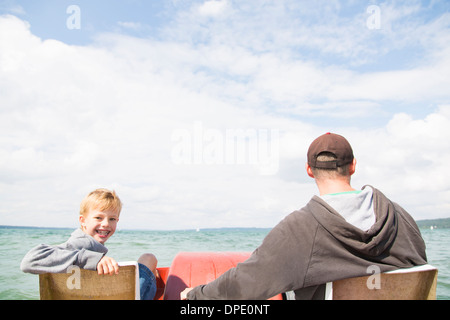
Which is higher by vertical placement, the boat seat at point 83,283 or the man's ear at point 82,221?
the man's ear at point 82,221

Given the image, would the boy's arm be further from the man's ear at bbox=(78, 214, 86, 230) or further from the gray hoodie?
Result: the man's ear at bbox=(78, 214, 86, 230)

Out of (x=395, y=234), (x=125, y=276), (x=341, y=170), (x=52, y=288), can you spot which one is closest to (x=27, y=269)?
(x=52, y=288)

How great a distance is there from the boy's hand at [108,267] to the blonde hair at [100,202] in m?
0.95

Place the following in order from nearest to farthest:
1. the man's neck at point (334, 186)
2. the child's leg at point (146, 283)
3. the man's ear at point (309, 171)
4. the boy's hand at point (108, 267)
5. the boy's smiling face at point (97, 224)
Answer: the boy's hand at point (108, 267) < the man's neck at point (334, 186) < the man's ear at point (309, 171) < the child's leg at point (146, 283) < the boy's smiling face at point (97, 224)

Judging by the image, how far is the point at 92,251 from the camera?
191 cm

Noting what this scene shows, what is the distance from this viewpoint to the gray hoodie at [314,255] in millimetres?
1623

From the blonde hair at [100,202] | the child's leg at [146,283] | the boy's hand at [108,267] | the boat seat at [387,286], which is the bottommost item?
the child's leg at [146,283]

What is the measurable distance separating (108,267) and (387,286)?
4.34ft

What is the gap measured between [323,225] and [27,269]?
59.4 inches

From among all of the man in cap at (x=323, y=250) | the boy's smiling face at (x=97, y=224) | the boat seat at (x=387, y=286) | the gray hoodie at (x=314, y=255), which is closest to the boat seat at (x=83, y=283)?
the man in cap at (x=323, y=250)

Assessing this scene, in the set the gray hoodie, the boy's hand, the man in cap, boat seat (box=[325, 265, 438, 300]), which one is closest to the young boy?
the boy's hand

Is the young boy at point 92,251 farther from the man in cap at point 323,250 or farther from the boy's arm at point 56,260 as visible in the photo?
the man in cap at point 323,250

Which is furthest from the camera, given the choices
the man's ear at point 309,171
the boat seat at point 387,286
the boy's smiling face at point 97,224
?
the boy's smiling face at point 97,224
